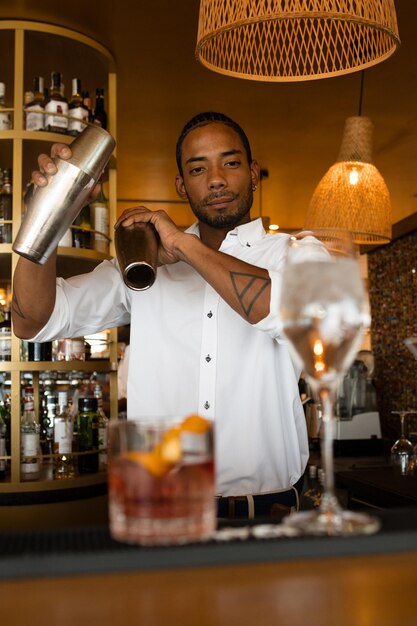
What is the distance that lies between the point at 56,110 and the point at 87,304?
4.84 feet

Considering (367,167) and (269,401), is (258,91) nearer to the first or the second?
(367,167)

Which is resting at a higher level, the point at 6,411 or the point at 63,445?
the point at 6,411

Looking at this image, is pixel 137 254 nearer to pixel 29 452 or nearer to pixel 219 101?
pixel 29 452

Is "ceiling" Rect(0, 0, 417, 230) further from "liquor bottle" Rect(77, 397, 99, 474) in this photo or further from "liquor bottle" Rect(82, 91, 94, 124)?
"liquor bottle" Rect(77, 397, 99, 474)

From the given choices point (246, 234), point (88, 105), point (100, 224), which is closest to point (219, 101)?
point (88, 105)

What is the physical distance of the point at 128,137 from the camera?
4812mm

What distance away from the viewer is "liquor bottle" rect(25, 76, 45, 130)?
292 cm

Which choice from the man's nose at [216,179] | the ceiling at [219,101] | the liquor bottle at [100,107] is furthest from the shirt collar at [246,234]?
the liquor bottle at [100,107]

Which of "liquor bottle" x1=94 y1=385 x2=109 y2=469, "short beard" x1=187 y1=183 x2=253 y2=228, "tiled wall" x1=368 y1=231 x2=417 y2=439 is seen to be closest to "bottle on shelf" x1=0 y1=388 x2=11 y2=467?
"liquor bottle" x1=94 y1=385 x2=109 y2=469

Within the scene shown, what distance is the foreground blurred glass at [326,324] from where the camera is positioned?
656 millimetres

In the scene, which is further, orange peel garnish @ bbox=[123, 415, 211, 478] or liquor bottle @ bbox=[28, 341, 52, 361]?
liquor bottle @ bbox=[28, 341, 52, 361]

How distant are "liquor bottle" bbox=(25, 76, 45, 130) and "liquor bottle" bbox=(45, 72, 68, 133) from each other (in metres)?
0.02

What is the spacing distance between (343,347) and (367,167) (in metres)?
3.33

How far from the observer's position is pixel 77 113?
3.02 metres
